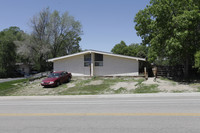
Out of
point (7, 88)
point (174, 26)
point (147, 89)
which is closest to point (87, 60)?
point (7, 88)

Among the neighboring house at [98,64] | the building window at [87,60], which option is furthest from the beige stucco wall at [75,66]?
the building window at [87,60]

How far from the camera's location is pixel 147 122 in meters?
5.52

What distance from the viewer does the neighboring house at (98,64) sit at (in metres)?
23.6

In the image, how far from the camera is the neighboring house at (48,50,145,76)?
930 inches

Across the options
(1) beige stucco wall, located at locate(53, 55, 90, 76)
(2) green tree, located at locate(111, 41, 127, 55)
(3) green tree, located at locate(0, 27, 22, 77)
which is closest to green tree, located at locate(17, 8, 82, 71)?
(3) green tree, located at locate(0, 27, 22, 77)

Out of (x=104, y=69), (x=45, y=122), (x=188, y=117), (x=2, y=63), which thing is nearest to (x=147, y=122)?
(x=188, y=117)

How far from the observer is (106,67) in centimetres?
2442

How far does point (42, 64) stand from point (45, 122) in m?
36.8

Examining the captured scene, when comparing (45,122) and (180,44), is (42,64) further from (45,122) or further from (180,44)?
(45,122)

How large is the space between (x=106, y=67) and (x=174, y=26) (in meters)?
10.4

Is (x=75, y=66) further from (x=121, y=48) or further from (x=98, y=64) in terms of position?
(x=121, y=48)

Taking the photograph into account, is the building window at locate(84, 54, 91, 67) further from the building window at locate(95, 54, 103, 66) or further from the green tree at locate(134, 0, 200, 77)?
the green tree at locate(134, 0, 200, 77)

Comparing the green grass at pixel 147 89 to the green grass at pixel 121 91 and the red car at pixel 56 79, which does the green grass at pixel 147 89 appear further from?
the red car at pixel 56 79

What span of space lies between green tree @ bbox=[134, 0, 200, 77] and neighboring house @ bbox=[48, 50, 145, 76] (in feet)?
12.2
